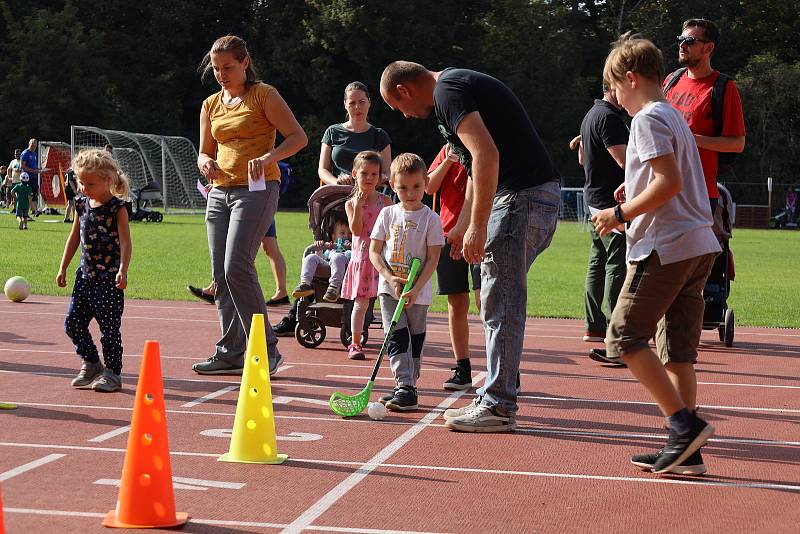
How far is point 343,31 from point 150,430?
165ft

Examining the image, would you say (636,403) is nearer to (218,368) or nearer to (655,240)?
(655,240)

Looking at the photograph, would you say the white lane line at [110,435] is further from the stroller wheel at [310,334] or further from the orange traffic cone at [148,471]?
the stroller wheel at [310,334]

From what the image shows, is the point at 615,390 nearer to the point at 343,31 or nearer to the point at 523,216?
the point at 523,216

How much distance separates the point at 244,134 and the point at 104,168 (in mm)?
1044

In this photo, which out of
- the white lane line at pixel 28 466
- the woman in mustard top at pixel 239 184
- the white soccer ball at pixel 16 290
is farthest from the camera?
the white soccer ball at pixel 16 290

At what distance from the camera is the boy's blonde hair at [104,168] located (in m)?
7.25

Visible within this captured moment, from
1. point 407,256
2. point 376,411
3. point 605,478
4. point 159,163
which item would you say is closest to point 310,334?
point 407,256

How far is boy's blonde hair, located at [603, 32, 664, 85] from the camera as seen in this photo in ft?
17.2

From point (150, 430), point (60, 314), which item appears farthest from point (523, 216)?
point (60, 314)

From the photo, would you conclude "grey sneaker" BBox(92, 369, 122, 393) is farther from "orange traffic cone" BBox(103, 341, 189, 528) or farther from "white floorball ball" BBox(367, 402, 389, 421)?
"orange traffic cone" BBox(103, 341, 189, 528)

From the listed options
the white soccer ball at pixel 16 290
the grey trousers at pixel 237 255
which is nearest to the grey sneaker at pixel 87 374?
the grey trousers at pixel 237 255

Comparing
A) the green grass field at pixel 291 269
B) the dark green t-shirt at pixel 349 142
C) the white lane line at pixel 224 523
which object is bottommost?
the green grass field at pixel 291 269

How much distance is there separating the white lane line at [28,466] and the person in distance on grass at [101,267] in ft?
6.30

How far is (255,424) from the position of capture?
5.37 meters
